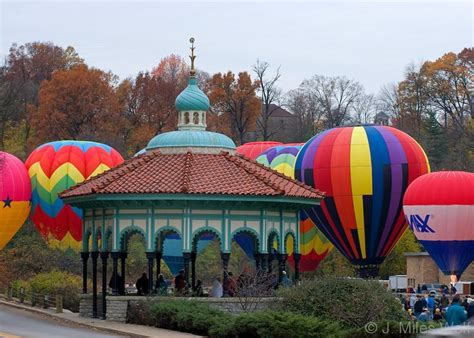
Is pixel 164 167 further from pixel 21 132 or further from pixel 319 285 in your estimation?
pixel 21 132

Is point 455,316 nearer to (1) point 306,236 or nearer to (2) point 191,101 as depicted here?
(2) point 191,101

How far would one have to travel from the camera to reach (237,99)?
10300 cm

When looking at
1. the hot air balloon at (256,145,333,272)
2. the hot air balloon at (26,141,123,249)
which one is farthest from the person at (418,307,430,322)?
the hot air balloon at (26,141,123,249)

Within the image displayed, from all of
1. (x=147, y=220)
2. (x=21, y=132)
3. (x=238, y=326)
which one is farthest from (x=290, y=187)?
(x=21, y=132)

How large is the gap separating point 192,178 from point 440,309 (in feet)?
31.5

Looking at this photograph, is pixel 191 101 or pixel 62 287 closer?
pixel 191 101

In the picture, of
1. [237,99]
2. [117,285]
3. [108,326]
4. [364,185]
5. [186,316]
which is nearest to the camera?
[186,316]

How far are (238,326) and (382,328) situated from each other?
12.6ft

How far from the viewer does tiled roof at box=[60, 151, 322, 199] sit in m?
39.5

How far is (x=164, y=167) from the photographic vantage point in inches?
1628

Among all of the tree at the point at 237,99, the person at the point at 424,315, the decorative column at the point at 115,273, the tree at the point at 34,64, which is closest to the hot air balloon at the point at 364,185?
the person at the point at 424,315

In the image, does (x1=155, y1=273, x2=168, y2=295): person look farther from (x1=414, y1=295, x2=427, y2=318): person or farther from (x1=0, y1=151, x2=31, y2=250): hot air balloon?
(x1=0, y1=151, x2=31, y2=250): hot air balloon

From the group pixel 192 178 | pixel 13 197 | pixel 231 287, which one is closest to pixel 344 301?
pixel 231 287

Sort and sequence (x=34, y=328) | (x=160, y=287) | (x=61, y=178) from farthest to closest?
(x=61, y=178) → (x=160, y=287) → (x=34, y=328)
